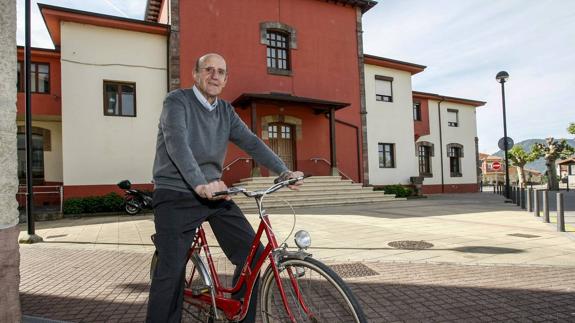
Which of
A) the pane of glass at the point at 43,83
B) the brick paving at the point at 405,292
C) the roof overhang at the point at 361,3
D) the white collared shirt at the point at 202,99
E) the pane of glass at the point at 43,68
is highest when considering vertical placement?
the roof overhang at the point at 361,3

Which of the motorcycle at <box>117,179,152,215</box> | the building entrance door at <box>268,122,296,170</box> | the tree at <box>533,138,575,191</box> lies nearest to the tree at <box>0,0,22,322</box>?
the motorcycle at <box>117,179,152,215</box>

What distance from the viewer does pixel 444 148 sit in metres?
25.9

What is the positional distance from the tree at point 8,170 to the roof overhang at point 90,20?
44.0 feet

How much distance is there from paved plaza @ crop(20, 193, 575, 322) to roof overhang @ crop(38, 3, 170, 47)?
887cm

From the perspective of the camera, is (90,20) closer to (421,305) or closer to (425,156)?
(421,305)

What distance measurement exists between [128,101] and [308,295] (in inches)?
567

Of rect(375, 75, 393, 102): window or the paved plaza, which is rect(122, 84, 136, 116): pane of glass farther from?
rect(375, 75, 393, 102): window

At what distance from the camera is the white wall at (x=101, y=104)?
13.7 meters

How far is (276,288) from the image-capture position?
2.30 metres

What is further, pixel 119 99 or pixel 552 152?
pixel 552 152

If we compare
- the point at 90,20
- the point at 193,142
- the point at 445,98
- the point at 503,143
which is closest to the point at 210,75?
the point at 193,142

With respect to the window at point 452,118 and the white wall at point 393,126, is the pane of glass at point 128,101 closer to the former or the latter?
the white wall at point 393,126

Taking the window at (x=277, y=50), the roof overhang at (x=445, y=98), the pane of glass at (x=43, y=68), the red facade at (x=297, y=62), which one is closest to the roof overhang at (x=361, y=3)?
the red facade at (x=297, y=62)

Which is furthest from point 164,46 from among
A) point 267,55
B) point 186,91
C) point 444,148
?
point 444,148
